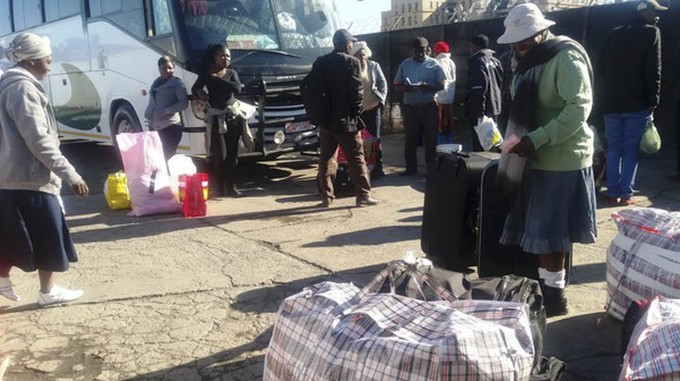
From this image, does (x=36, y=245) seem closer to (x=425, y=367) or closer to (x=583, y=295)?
(x=425, y=367)

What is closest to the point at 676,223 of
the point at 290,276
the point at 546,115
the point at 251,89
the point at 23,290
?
the point at 546,115

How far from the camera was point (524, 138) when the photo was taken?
3.56 m

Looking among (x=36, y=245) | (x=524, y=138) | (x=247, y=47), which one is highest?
(x=247, y=47)

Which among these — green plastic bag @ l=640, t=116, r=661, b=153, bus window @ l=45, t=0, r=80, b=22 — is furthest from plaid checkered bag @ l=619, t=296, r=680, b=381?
bus window @ l=45, t=0, r=80, b=22

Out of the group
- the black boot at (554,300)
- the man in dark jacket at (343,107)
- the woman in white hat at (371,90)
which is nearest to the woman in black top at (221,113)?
the man in dark jacket at (343,107)

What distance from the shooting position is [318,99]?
6.84 m

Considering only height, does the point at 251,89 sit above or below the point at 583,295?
above

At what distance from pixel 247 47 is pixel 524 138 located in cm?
567

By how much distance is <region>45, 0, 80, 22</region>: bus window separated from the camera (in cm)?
1060

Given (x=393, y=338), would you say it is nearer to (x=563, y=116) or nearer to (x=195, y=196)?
(x=563, y=116)

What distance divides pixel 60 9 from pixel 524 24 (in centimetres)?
979

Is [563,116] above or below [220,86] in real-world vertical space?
below

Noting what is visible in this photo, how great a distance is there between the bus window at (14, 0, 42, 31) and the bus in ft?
4.88

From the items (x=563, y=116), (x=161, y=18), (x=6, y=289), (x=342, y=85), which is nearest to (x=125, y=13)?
(x=161, y=18)
